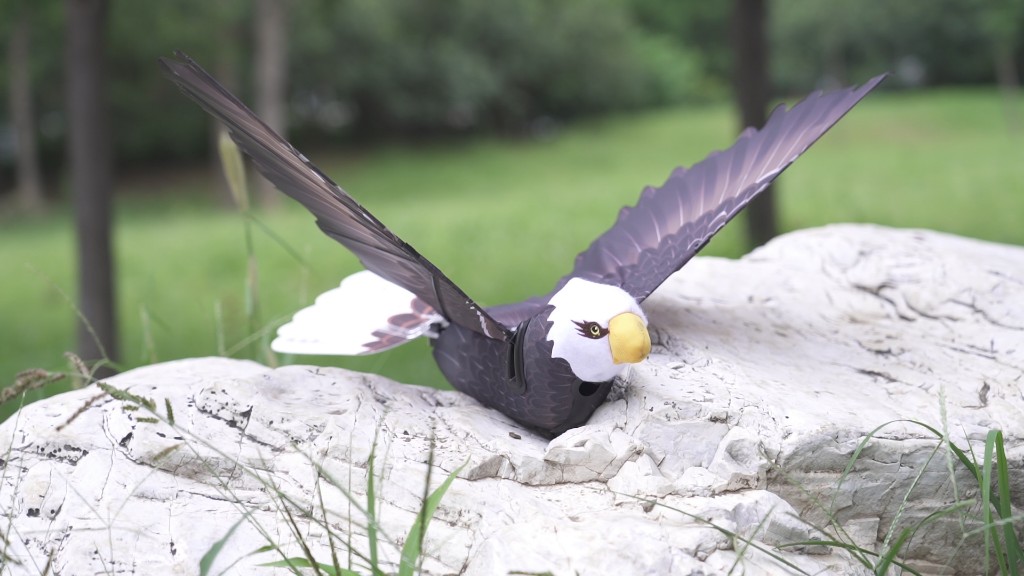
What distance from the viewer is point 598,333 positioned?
5.00 ft

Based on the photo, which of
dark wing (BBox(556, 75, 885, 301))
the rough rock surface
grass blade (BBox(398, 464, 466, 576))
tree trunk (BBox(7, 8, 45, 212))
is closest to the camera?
grass blade (BBox(398, 464, 466, 576))

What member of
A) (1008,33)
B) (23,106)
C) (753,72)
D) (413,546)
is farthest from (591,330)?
(23,106)

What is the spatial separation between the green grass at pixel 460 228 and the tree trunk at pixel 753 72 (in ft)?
0.68

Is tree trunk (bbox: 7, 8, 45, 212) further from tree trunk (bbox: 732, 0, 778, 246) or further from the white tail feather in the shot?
the white tail feather

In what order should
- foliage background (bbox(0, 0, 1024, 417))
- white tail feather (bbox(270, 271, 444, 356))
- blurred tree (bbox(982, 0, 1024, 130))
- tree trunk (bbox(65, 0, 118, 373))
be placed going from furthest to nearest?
blurred tree (bbox(982, 0, 1024, 130)) → foliage background (bbox(0, 0, 1024, 417)) → tree trunk (bbox(65, 0, 118, 373)) → white tail feather (bbox(270, 271, 444, 356))

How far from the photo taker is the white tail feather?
181cm

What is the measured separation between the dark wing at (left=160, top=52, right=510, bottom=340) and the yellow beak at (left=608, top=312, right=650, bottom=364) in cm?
23

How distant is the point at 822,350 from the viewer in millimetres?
1894

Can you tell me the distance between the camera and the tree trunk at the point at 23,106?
1293cm

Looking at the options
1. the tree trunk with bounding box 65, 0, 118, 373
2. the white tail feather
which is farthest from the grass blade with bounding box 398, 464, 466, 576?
the tree trunk with bounding box 65, 0, 118, 373

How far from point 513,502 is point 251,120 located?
0.70m

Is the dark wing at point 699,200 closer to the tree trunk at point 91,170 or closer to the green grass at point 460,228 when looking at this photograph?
the green grass at point 460,228

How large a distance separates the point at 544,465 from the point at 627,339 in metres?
0.25

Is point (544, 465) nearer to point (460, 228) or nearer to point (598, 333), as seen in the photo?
point (598, 333)
